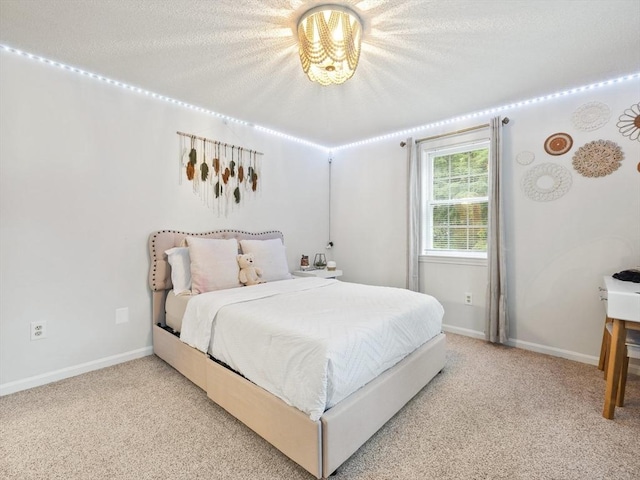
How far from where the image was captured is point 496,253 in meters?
2.98

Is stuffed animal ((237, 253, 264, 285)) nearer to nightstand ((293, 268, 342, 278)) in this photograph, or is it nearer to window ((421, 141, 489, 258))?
nightstand ((293, 268, 342, 278))

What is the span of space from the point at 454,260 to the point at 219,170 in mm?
2782

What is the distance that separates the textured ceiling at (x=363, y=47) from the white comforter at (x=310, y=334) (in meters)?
1.76

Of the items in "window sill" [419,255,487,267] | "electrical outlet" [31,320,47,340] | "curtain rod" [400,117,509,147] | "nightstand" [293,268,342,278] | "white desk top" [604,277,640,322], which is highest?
"curtain rod" [400,117,509,147]

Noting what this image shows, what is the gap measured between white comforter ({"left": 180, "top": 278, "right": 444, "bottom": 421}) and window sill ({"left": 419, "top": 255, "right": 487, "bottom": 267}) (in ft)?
3.79

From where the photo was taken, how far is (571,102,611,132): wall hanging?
254 cm

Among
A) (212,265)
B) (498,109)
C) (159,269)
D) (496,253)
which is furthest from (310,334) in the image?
(498,109)

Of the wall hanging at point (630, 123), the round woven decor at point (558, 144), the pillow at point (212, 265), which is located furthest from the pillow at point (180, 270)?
the wall hanging at point (630, 123)

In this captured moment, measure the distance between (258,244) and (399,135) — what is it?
88.6 inches

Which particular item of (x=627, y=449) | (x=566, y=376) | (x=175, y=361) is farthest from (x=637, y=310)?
(x=175, y=361)

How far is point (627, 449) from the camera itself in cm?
156

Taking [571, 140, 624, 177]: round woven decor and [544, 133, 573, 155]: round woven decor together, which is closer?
[571, 140, 624, 177]: round woven decor

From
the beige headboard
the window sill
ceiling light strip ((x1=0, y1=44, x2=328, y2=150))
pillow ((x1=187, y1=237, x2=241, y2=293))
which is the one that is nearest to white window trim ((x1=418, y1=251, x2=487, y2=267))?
the window sill

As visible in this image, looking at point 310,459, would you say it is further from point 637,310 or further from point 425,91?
point 425,91
